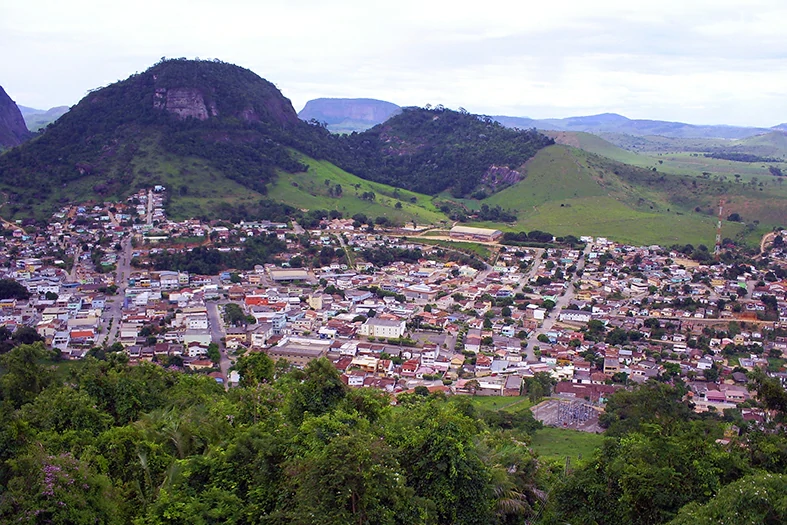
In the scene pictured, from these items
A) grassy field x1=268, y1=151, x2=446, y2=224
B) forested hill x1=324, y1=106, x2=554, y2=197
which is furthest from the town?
forested hill x1=324, y1=106, x2=554, y2=197

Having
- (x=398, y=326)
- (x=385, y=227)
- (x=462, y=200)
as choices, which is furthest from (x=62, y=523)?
(x=462, y=200)

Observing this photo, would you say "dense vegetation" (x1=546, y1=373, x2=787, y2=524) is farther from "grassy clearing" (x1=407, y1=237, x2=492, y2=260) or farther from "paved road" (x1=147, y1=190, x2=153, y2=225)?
"paved road" (x1=147, y1=190, x2=153, y2=225)

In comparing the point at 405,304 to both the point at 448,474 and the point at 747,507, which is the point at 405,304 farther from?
the point at 747,507

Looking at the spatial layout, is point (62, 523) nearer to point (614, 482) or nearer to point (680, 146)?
point (614, 482)

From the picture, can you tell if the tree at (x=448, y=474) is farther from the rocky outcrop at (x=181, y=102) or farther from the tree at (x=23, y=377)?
the rocky outcrop at (x=181, y=102)

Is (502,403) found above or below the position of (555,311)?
below

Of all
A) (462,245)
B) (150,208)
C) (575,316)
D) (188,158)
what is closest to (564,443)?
(575,316)
